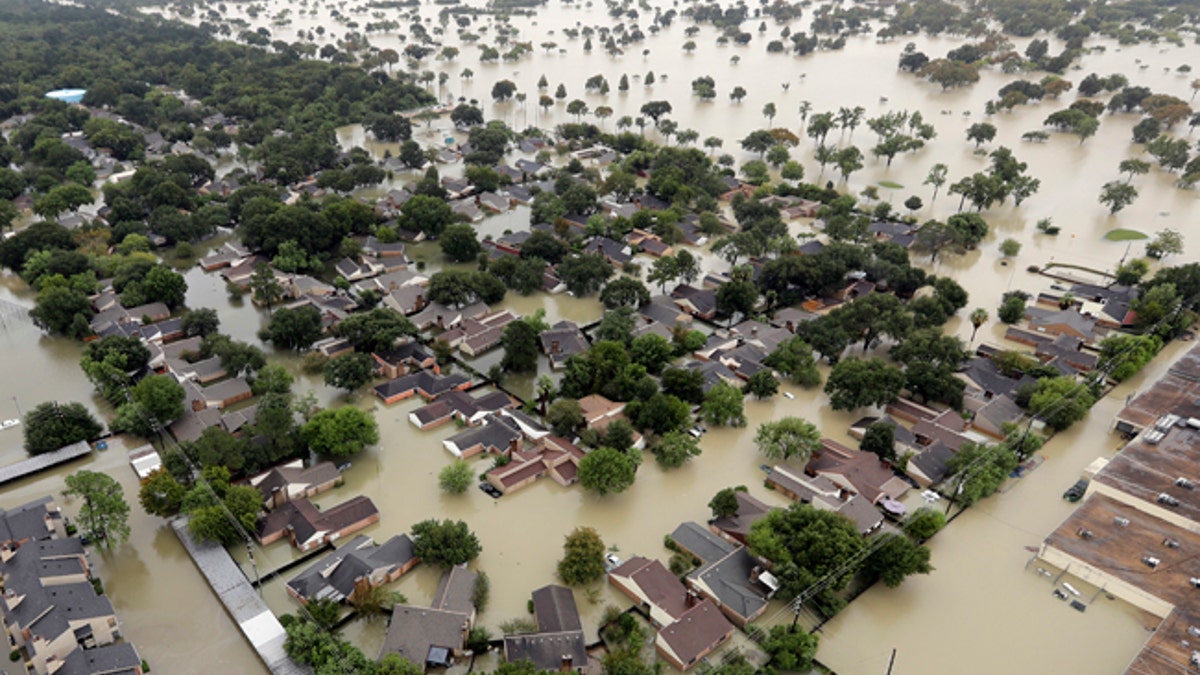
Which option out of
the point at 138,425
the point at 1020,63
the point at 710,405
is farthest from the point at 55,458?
the point at 1020,63

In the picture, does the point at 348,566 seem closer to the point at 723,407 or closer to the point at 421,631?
the point at 421,631

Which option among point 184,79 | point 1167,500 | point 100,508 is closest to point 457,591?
point 100,508

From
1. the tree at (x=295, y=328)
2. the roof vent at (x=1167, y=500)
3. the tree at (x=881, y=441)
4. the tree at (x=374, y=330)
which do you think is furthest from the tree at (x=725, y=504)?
the tree at (x=295, y=328)

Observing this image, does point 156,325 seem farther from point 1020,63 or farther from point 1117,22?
point 1117,22

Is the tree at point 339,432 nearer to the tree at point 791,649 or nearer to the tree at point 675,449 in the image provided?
the tree at point 675,449

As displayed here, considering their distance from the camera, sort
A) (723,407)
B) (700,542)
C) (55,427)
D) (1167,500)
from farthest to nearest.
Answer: (723,407)
(55,427)
(1167,500)
(700,542)

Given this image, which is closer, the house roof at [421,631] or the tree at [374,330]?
the house roof at [421,631]

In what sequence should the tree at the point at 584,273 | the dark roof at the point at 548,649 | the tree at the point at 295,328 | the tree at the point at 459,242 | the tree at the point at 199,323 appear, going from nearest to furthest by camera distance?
the dark roof at the point at 548,649 → the tree at the point at 295,328 → the tree at the point at 199,323 → the tree at the point at 584,273 → the tree at the point at 459,242

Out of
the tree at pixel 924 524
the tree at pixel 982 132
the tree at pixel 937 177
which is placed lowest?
the tree at pixel 924 524
